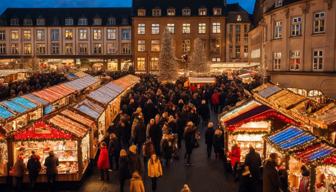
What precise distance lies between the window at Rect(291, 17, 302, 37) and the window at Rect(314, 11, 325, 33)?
1.64 m

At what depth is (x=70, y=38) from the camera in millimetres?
81188

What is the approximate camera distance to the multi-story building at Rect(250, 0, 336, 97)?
2856cm

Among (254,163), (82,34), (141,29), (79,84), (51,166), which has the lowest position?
(51,166)

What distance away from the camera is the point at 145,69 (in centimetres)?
7500

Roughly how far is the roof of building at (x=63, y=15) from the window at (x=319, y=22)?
178 ft

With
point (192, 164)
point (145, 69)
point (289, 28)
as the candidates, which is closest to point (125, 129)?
point (192, 164)

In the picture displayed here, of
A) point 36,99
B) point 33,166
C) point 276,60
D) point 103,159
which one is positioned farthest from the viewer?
point 276,60

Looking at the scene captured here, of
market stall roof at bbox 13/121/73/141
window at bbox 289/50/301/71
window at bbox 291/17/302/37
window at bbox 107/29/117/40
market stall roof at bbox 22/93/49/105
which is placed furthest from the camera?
window at bbox 107/29/117/40

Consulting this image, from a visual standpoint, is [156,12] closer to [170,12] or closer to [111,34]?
[170,12]

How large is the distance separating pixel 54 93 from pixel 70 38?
5740cm

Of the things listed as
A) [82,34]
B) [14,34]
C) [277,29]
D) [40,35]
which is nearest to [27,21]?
[14,34]

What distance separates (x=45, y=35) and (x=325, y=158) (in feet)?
248

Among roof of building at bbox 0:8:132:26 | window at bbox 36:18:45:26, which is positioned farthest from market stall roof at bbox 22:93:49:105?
window at bbox 36:18:45:26

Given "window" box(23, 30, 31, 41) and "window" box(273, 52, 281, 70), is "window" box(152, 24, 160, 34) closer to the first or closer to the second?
"window" box(23, 30, 31, 41)
